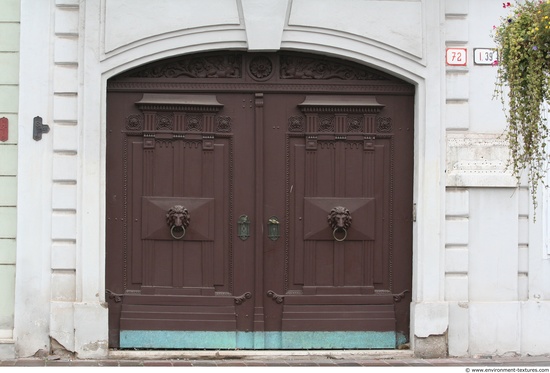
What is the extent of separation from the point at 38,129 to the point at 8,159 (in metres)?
0.42

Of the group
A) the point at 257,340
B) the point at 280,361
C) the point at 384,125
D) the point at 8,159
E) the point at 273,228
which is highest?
the point at 384,125

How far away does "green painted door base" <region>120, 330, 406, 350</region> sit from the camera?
983cm

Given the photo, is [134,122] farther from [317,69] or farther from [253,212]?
[317,69]

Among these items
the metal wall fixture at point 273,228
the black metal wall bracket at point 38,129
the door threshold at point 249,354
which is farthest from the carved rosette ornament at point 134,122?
the door threshold at point 249,354

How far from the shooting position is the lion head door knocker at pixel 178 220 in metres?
9.77

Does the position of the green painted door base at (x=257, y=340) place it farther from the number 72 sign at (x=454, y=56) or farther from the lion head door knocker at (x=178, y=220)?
the number 72 sign at (x=454, y=56)

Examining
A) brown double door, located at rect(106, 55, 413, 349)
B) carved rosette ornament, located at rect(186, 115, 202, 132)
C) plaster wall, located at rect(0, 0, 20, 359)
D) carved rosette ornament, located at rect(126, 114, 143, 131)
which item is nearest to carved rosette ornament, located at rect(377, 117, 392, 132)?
brown double door, located at rect(106, 55, 413, 349)

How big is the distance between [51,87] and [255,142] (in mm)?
2035

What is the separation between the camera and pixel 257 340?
9891 mm

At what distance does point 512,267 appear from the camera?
9820mm

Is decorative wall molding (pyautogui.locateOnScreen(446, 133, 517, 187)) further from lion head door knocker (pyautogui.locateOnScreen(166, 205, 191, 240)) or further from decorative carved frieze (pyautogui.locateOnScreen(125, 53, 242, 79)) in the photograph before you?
lion head door knocker (pyautogui.locateOnScreen(166, 205, 191, 240))

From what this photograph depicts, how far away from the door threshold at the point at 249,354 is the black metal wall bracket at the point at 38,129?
7.16 feet

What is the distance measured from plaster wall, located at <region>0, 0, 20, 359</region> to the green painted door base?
1.16 metres

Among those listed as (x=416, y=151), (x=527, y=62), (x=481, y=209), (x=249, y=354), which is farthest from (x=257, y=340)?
(x=527, y=62)
